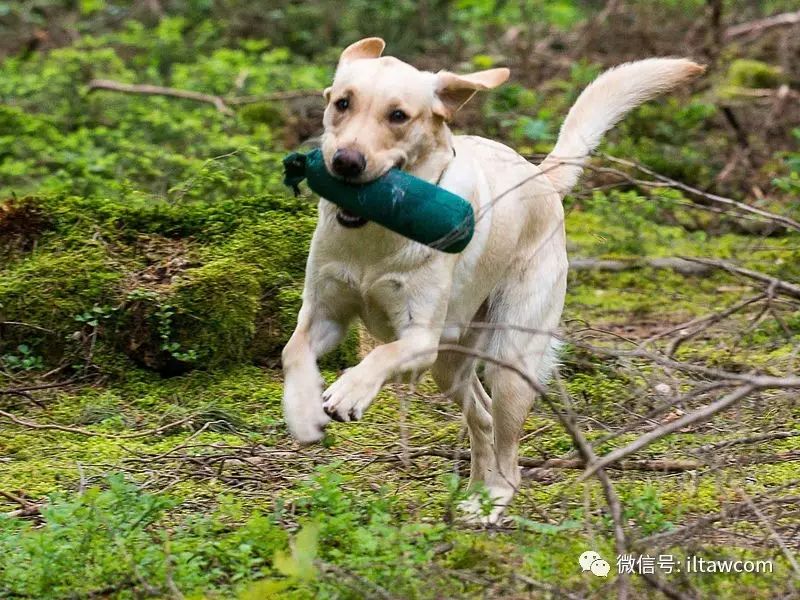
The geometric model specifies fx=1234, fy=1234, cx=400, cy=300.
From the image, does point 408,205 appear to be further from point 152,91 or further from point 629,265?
point 152,91

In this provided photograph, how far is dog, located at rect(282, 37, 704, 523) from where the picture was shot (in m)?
4.61

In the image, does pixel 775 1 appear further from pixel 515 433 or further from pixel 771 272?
pixel 515 433

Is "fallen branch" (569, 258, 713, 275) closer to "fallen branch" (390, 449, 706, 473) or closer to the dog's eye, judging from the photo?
"fallen branch" (390, 449, 706, 473)

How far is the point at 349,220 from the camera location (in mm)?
4734

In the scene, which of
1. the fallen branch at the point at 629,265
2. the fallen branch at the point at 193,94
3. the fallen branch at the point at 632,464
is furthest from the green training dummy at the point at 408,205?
the fallen branch at the point at 193,94

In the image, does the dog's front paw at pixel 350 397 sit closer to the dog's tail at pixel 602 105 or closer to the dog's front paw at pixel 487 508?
the dog's front paw at pixel 487 508

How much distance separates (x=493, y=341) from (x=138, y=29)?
32.1 feet

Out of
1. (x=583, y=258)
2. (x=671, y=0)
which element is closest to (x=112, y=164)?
(x=583, y=258)

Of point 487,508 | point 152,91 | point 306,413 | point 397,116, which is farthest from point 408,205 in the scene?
point 152,91

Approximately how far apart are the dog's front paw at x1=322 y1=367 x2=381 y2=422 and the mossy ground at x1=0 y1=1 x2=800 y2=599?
0.23m

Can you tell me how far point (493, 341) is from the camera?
5445 mm

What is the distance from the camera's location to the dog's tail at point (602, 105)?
583 cm

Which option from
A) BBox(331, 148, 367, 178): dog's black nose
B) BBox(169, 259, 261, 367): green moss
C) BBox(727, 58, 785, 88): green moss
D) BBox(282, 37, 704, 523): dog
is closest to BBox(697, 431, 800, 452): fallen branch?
BBox(282, 37, 704, 523): dog

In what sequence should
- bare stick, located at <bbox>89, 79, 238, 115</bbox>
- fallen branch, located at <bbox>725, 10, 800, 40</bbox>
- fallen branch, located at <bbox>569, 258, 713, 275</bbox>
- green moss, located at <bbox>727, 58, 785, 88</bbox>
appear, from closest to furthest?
fallen branch, located at <bbox>569, 258, 713, 275</bbox> < bare stick, located at <bbox>89, 79, 238, 115</bbox> < green moss, located at <bbox>727, 58, 785, 88</bbox> < fallen branch, located at <bbox>725, 10, 800, 40</bbox>
